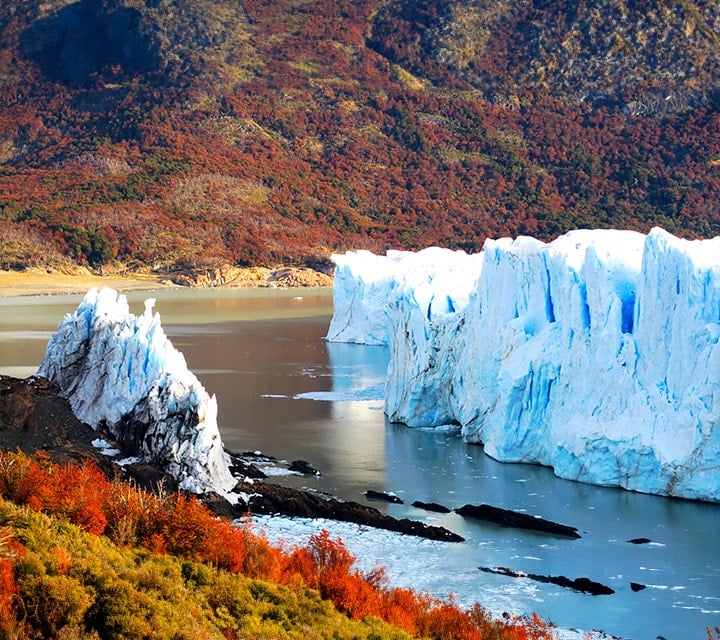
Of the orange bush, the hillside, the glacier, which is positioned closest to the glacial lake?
the glacier

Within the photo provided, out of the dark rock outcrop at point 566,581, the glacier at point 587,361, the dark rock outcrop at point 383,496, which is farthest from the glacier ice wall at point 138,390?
the glacier at point 587,361

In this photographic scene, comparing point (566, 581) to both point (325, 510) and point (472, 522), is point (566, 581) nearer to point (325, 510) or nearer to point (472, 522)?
point (472, 522)

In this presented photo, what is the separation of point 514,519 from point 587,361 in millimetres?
3501

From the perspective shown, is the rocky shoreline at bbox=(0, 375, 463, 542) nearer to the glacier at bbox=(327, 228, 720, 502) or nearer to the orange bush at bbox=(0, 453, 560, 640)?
the glacier at bbox=(327, 228, 720, 502)

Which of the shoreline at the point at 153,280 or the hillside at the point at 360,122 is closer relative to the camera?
the shoreline at the point at 153,280

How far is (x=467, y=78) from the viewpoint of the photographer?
143 metres

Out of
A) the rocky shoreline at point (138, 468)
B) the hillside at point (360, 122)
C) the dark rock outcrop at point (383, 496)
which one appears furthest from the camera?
the hillside at point (360, 122)

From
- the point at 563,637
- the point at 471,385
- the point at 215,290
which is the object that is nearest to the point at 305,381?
the point at 471,385

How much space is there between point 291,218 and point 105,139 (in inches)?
892

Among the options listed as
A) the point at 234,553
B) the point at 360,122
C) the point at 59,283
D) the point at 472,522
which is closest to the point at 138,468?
the point at 472,522

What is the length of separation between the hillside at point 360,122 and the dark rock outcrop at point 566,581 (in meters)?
86.6

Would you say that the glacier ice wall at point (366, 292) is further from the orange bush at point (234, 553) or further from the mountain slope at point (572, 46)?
Result: the mountain slope at point (572, 46)

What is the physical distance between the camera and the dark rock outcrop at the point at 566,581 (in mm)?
15445

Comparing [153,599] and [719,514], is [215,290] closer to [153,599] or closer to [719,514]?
[719,514]
